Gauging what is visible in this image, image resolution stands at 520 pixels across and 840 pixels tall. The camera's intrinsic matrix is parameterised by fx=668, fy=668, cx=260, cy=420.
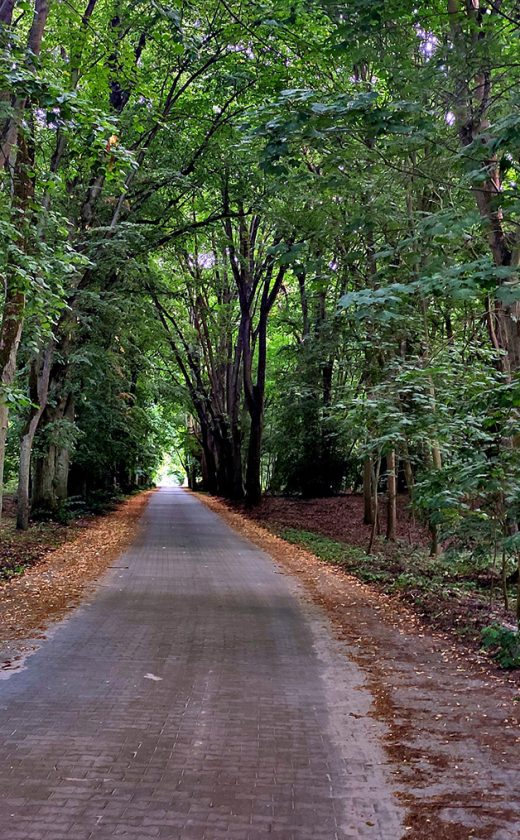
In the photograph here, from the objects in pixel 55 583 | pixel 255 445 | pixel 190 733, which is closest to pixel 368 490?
pixel 255 445

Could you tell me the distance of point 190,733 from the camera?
14.9ft

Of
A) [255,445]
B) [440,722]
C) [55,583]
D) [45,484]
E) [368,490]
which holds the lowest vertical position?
[440,722]

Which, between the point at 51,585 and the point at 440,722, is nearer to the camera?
the point at 440,722

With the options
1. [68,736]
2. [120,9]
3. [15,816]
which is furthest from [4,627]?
[120,9]

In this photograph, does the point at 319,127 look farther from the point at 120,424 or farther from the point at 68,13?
the point at 120,424

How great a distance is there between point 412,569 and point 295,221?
6.15 metres

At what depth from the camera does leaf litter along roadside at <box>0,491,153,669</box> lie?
7.20 metres

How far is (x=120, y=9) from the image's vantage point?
38.4 ft

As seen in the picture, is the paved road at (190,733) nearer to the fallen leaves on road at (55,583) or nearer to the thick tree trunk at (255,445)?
the fallen leaves on road at (55,583)

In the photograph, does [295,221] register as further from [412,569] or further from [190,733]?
[190,733]

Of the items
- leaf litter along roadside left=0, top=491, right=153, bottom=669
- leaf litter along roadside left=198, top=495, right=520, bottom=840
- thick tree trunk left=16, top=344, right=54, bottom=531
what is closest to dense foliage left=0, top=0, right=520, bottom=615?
thick tree trunk left=16, top=344, right=54, bottom=531

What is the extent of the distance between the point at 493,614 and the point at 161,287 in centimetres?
1252

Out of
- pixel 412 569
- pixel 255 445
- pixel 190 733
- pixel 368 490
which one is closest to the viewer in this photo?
pixel 190 733

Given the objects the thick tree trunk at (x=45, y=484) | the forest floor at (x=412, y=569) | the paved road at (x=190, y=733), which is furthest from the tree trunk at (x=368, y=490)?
the paved road at (x=190, y=733)
